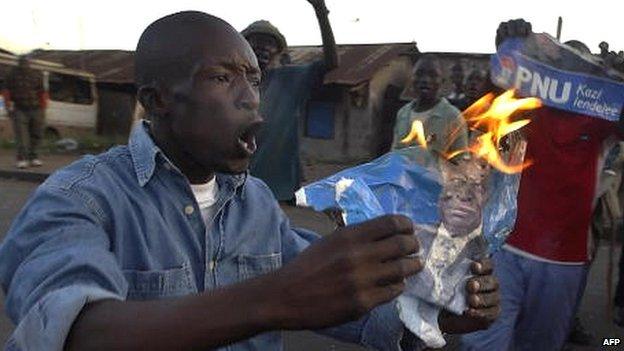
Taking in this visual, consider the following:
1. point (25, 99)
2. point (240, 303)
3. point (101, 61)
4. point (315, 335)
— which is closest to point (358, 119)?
point (25, 99)

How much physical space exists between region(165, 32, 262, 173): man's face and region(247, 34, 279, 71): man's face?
2740mm

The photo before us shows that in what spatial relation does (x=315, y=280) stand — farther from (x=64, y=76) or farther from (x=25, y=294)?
(x=64, y=76)

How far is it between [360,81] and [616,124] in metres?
14.5

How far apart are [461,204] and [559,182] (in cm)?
195

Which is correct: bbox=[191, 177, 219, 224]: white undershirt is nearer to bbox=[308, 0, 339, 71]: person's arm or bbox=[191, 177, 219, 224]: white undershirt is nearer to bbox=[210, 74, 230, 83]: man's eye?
bbox=[210, 74, 230, 83]: man's eye

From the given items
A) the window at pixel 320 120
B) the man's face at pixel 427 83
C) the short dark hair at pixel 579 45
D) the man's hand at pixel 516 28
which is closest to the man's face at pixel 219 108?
the man's hand at pixel 516 28

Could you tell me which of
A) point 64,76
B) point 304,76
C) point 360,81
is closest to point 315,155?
point 360,81

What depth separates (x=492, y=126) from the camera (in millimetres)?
1595

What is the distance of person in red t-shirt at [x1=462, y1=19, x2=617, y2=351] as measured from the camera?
3193mm

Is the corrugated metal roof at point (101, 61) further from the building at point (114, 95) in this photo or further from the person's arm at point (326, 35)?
the person's arm at point (326, 35)

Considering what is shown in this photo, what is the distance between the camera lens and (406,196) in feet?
4.48

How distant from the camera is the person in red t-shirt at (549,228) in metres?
3.19

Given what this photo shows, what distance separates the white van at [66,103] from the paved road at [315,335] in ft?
29.0

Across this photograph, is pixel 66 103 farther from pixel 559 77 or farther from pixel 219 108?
pixel 219 108
